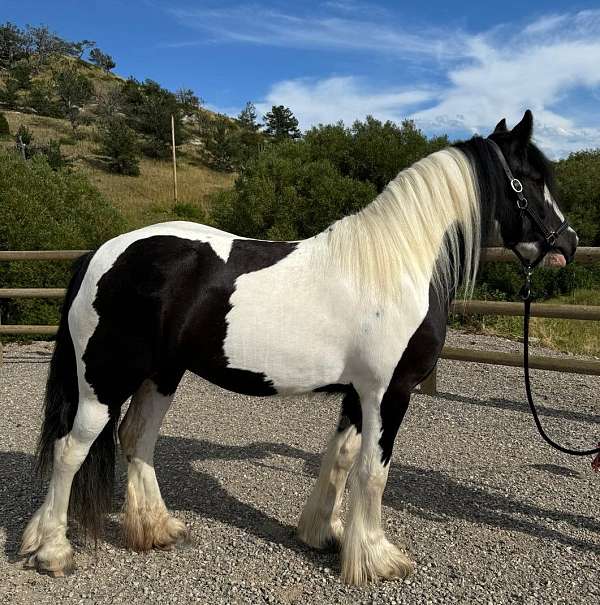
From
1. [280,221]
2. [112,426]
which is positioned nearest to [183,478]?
[112,426]

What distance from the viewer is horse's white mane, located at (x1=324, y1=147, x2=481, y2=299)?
7.70 feet

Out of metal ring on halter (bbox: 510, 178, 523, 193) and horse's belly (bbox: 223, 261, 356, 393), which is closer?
horse's belly (bbox: 223, 261, 356, 393)

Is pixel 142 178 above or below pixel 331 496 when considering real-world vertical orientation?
above

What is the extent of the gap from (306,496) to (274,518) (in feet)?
1.08

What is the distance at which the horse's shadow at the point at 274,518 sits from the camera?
113 inches

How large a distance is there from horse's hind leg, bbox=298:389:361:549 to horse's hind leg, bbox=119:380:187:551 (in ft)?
2.23

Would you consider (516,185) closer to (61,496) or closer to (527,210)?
(527,210)

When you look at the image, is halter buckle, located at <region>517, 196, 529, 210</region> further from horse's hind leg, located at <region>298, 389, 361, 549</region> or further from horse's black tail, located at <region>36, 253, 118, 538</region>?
horse's black tail, located at <region>36, 253, 118, 538</region>

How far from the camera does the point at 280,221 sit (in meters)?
10.7

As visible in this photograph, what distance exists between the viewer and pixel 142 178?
29.4 metres

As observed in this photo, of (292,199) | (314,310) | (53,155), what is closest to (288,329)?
(314,310)

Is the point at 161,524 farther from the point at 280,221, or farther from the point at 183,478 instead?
the point at 280,221

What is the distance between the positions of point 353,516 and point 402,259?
1.22 metres

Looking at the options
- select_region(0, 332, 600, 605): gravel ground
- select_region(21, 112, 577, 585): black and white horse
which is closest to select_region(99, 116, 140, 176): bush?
select_region(0, 332, 600, 605): gravel ground
